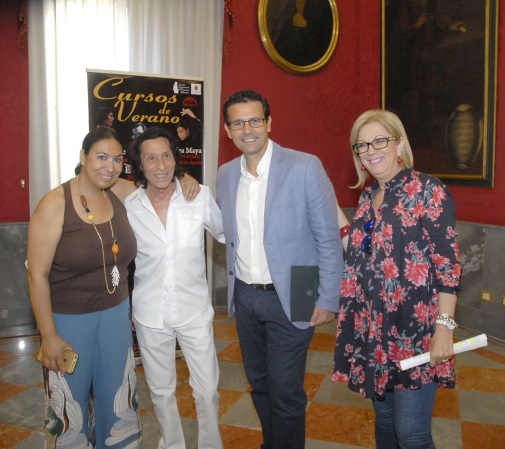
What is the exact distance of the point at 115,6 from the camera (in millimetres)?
4574

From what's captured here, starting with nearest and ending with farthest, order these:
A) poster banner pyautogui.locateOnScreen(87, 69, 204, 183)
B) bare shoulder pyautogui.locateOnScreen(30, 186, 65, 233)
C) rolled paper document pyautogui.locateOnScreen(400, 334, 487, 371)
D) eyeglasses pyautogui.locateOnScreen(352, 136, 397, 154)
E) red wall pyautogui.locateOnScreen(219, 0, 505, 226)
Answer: rolled paper document pyautogui.locateOnScreen(400, 334, 487, 371), eyeglasses pyautogui.locateOnScreen(352, 136, 397, 154), bare shoulder pyautogui.locateOnScreen(30, 186, 65, 233), poster banner pyautogui.locateOnScreen(87, 69, 204, 183), red wall pyautogui.locateOnScreen(219, 0, 505, 226)

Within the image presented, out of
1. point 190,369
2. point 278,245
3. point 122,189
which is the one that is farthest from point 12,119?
point 278,245

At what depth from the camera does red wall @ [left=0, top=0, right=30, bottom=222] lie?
4391 millimetres

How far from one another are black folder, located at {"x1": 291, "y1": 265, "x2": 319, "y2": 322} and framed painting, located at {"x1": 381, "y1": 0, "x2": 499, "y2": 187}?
9.88 feet

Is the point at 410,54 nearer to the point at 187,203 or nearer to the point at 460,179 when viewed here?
the point at 460,179

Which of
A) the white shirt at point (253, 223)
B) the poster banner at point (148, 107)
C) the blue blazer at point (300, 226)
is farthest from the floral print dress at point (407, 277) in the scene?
the poster banner at point (148, 107)

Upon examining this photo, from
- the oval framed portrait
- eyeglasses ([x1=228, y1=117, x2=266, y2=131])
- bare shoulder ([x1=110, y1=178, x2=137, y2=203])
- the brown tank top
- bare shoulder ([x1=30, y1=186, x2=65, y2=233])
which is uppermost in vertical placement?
the oval framed portrait

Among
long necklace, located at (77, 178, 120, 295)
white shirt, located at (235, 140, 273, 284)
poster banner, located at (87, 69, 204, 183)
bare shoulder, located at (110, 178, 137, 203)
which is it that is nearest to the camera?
long necklace, located at (77, 178, 120, 295)

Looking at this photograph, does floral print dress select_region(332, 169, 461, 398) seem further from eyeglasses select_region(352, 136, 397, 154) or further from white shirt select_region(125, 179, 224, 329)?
white shirt select_region(125, 179, 224, 329)

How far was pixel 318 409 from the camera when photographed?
10.1 feet

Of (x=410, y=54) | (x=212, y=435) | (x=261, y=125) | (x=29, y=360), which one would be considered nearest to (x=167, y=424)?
(x=212, y=435)

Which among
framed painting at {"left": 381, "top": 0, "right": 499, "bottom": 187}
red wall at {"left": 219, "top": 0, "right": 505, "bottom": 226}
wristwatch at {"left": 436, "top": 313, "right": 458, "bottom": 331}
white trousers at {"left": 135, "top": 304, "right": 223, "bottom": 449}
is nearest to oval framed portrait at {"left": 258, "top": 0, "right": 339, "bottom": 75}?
red wall at {"left": 219, "top": 0, "right": 505, "bottom": 226}

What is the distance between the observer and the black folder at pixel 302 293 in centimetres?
214

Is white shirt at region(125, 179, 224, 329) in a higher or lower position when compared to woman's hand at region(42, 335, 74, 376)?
higher
